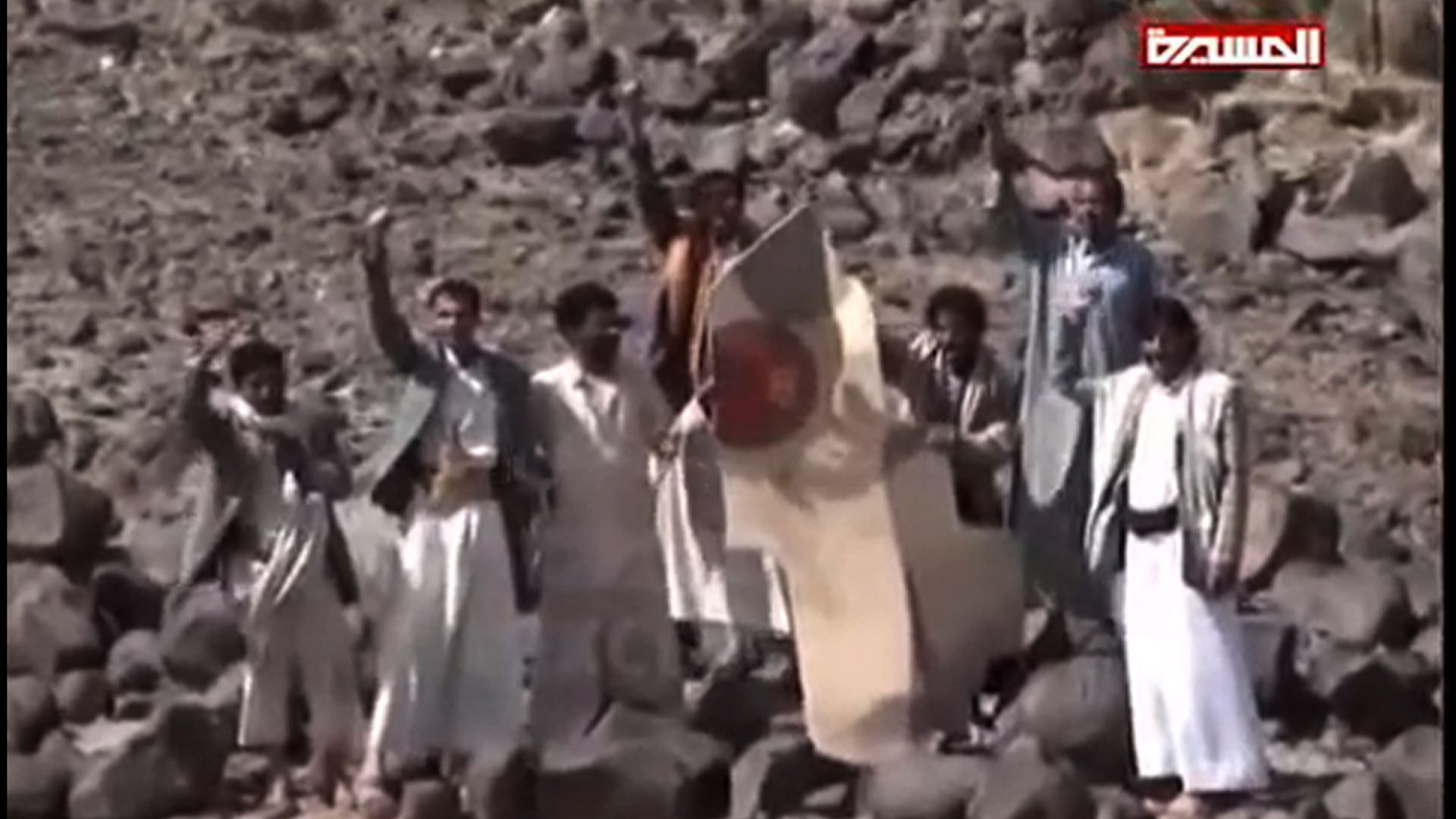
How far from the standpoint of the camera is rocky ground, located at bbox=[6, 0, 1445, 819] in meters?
2.21

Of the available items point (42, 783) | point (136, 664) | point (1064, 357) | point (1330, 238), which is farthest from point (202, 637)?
point (1330, 238)

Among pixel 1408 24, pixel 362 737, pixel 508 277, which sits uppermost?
pixel 1408 24

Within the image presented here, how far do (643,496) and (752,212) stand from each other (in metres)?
0.25

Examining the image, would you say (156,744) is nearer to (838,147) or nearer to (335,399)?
(335,399)

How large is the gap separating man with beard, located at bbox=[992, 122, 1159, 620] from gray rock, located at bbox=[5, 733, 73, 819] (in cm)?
81

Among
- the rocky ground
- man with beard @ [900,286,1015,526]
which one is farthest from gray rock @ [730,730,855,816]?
man with beard @ [900,286,1015,526]

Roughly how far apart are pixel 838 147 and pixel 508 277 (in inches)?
11.7

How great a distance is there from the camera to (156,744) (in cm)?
223

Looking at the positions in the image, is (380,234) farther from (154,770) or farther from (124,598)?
(154,770)

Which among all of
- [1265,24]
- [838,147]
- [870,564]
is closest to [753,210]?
[838,147]

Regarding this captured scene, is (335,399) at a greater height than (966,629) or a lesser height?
greater

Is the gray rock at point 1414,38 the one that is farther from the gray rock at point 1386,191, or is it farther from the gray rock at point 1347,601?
the gray rock at point 1347,601

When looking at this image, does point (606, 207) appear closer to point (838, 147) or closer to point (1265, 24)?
point (838, 147)

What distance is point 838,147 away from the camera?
88.4 inches
